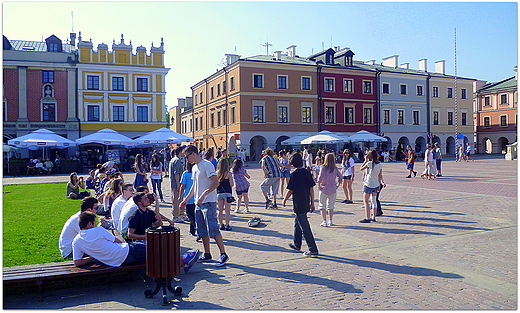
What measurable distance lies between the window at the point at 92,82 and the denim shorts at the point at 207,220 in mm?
35880

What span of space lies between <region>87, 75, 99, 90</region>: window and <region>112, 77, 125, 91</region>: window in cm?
150

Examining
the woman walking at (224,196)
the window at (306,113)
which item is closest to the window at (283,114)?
the window at (306,113)

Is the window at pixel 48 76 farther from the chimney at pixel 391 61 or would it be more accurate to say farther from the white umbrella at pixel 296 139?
the chimney at pixel 391 61

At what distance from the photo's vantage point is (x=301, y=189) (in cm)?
701

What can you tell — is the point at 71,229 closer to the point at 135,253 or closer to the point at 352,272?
the point at 135,253

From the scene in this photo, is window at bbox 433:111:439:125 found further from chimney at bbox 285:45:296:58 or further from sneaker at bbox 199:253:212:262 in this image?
sneaker at bbox 199:253:212:262

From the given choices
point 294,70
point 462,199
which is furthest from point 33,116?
point 462,199

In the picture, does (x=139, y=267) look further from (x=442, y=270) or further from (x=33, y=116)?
(x=33, y=116)

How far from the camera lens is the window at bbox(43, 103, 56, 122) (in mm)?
37094

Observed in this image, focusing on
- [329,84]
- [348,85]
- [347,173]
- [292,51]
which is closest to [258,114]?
[329,84]

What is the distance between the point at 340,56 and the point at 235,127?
15.4 metres

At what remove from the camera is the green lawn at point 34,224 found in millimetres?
6848

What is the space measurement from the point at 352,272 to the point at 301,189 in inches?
64.8

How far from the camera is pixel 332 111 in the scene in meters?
46.0
